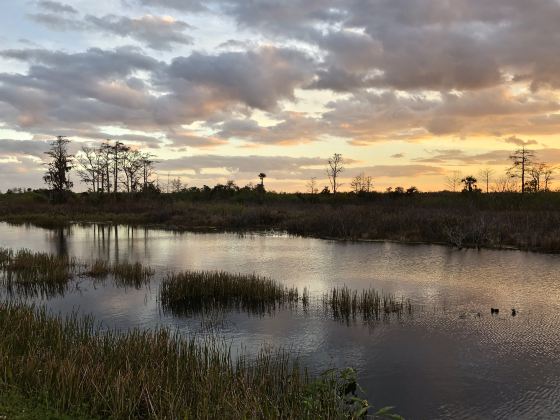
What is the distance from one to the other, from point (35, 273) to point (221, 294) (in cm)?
954

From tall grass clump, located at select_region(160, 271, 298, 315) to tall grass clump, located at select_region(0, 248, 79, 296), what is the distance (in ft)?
17.4

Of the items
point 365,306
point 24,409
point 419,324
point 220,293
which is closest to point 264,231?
point 220,293

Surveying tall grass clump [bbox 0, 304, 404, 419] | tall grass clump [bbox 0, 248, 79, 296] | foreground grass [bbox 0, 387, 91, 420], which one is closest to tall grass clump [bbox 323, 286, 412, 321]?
tall grass clump [bbox 0, 304, 404, 419]

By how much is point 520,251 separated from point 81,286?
26498 mm

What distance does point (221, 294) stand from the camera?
1758 centimetres

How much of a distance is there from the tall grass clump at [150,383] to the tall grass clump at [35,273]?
987 cm

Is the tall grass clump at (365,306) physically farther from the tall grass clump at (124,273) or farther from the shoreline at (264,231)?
the shoreline at (264,231)

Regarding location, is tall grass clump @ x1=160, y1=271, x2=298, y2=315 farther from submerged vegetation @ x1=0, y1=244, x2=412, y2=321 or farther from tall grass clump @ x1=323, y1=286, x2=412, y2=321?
tall grass clump @ x1=323, y1=286, x2=412, y2=321

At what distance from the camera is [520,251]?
102 feet

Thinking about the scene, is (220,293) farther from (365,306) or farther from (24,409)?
(24,409)

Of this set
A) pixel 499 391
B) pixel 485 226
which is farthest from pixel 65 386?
pixel 485 226

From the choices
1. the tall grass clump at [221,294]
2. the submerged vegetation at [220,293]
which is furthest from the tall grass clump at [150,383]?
the tall grass clump at [221,294]

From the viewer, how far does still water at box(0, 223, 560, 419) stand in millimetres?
9922

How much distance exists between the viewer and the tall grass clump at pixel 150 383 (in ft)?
23.6
